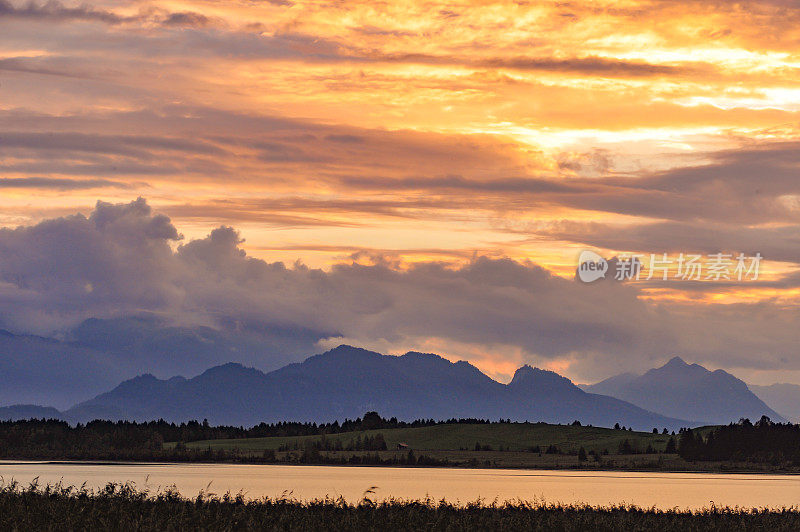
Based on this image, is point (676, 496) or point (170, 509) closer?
point (170, 509)

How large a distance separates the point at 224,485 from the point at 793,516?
9096 cm

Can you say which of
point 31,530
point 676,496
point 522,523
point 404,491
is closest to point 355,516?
point 522,523

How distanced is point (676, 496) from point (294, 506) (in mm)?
86347

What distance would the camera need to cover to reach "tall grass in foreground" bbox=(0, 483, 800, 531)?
5391 centimetres

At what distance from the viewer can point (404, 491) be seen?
13425 centimetres

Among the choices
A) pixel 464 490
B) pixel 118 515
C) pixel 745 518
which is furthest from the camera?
pixel 464 490

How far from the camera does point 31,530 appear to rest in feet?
170

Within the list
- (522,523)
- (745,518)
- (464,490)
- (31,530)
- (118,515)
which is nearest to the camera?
(31,530)

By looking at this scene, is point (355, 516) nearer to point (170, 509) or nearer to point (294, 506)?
point (294, 506)

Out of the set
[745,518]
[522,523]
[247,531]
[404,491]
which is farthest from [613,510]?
[404,491]

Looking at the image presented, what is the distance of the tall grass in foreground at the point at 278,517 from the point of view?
53906mm

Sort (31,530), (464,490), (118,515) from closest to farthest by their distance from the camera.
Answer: (31,530) → (118,515) → (464,490)

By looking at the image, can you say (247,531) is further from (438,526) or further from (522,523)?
(522,523)

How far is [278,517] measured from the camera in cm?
5844
